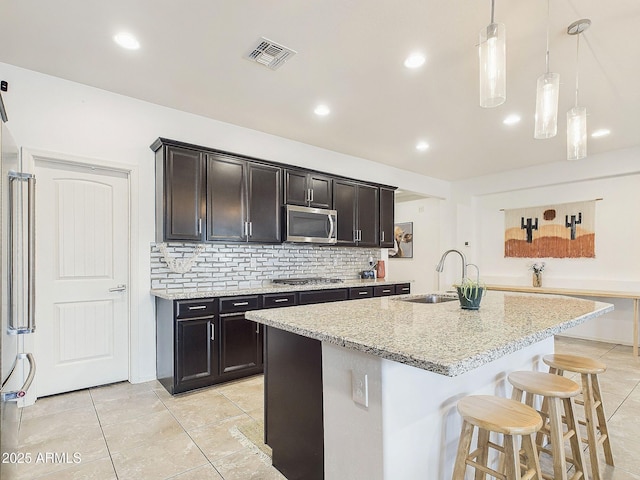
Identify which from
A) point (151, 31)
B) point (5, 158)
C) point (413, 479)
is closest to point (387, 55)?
point (151, 31)

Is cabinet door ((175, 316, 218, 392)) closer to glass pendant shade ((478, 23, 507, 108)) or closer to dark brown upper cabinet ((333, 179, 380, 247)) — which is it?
dark brown upper cabinet ((333, 179, 380, 247))

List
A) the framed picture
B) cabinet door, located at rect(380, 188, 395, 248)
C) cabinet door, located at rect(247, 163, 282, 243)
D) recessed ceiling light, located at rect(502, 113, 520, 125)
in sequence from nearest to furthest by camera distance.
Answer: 1. recessed ceiling light, located at rect(502, 113, 520, 125)
2. cabinet door, located at rect(247, 163, 282, 243)
3. cabinet door, located at rect(380, 188, 395, 248)
4. the framed picture

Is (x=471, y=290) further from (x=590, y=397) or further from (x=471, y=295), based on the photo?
(x=590, y=397)

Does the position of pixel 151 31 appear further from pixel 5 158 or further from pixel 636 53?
pixel 636 53

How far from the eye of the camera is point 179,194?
3342 mm

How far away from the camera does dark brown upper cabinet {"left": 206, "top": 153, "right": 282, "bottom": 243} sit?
3588mm

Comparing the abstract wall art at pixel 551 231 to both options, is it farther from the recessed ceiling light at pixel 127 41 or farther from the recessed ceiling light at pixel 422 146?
the recessed ceiling light at pixel 127 41

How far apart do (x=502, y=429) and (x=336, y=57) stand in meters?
2.59

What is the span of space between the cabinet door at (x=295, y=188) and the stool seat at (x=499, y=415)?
123 inches

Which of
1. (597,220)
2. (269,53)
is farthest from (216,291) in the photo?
(597,220)

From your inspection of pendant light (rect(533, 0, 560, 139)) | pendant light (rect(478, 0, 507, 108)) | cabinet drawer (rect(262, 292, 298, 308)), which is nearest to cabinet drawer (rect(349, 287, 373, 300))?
cabinet drawer (rect(262, 292, 298, 308))

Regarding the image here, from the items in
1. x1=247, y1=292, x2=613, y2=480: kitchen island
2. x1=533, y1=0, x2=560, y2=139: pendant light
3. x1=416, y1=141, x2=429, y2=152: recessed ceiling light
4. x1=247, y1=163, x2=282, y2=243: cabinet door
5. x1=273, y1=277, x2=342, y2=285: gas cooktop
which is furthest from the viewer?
x1=416, y1=141, x2=429, y2=152: recessed ceiling light

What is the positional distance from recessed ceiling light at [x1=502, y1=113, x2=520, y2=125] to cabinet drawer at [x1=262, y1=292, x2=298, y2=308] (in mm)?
3070

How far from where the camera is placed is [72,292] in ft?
10.2
